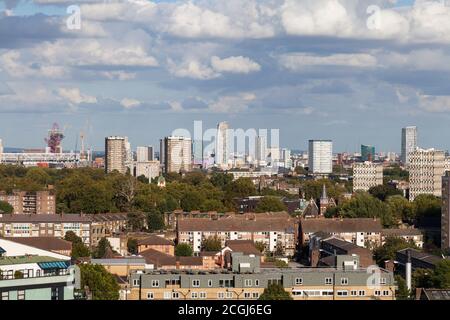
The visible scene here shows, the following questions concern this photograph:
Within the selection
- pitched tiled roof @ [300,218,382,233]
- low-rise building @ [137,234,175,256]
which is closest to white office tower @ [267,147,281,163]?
pitched tiled roof @ [300,218,382,233]

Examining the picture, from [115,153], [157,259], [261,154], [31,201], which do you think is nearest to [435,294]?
[157,259]

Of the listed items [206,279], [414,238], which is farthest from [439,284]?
[414,238]

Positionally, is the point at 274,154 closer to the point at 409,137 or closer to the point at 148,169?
the point at 148,169

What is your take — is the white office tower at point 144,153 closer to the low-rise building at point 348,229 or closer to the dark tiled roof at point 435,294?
the low-rise building at point 348,229

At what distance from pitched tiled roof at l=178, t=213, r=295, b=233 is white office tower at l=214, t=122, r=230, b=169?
12.4m

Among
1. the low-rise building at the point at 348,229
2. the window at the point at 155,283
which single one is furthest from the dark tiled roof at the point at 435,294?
the low-rise building at the point at 348,229

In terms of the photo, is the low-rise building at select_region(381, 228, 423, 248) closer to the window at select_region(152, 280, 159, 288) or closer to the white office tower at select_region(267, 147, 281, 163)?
the window at select_region(152, 280, 159, 288)

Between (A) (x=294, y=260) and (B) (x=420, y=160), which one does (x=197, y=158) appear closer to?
(B) (x=420, y=160)

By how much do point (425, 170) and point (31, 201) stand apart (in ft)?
51.9

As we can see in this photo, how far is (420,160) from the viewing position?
36.4 m

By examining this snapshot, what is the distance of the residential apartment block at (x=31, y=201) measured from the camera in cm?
3086
